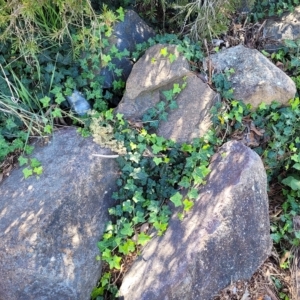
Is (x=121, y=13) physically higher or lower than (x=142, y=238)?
higher

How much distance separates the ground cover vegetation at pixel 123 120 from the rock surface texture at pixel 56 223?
0.34 feet

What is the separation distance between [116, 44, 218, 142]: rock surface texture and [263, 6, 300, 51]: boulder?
1146 millimetres

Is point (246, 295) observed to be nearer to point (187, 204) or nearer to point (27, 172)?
point (187, 204)

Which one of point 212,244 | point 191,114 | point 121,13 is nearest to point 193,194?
point 212,244

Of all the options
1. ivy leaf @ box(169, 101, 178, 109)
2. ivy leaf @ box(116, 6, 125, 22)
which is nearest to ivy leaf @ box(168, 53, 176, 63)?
ivy leaf @ box(169, 101, 178, 109)

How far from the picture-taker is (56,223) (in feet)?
9.26

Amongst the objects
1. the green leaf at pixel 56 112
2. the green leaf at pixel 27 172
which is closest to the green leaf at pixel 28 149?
the green leaf at pixel 27 172

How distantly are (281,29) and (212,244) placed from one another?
259 cm

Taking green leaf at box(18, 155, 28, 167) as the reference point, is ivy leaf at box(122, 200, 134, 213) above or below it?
below

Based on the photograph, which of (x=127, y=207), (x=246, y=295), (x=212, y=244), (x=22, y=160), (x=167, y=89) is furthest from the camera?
(x=167, y=89)

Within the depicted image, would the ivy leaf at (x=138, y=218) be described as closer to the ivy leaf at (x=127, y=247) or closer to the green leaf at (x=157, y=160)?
the ivy leaf at (x=127, y=247)

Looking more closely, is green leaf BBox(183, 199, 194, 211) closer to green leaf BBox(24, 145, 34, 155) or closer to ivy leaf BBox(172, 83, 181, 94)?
ivy leaf BBox(172, 83, 181, 94)

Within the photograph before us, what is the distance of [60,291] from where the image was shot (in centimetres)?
270

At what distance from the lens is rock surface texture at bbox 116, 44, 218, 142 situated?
3.26 metres
